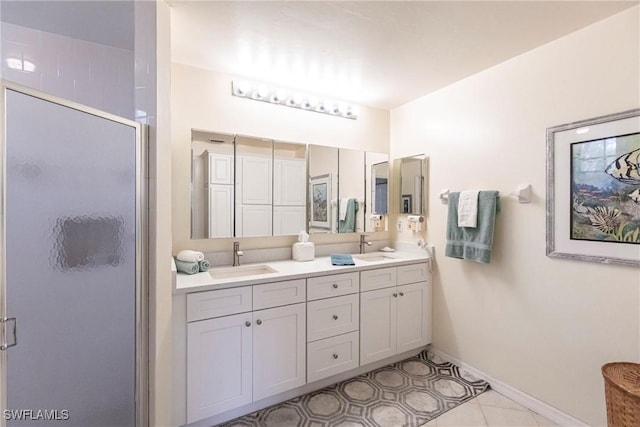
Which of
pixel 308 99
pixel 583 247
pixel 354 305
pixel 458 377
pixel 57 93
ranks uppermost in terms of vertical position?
pixel 308 99

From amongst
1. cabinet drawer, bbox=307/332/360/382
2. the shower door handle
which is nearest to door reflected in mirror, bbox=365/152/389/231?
cabinet drawer, bbox=307/332/360/382

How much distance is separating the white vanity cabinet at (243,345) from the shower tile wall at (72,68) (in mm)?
1296

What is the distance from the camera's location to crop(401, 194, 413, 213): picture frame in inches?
104

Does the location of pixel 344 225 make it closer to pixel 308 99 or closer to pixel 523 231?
pixel 308 99

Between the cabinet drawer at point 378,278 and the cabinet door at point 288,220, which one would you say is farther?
the cabinet door at point 288,220

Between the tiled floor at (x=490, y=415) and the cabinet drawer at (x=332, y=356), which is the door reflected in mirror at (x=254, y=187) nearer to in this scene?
the cabinet drawer at (x=332, y=356)

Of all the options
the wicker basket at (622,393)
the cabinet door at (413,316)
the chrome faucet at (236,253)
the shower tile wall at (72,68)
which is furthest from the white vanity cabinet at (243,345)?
the wicker basket at (622,393)

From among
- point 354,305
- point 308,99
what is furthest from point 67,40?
point 354,305

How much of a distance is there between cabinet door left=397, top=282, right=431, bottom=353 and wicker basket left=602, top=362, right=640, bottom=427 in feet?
3.75

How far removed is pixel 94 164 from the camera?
50.4 inches

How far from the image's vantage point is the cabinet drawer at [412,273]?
2289 mm

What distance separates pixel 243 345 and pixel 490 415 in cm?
156

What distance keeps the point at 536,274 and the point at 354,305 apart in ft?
3.84

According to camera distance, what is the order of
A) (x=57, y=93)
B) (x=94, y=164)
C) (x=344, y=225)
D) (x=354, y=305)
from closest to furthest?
1. (x=94, y=164)
2. (x=57, y=93)
3. (x=354, y=305)
4. (x=344, y=225)
